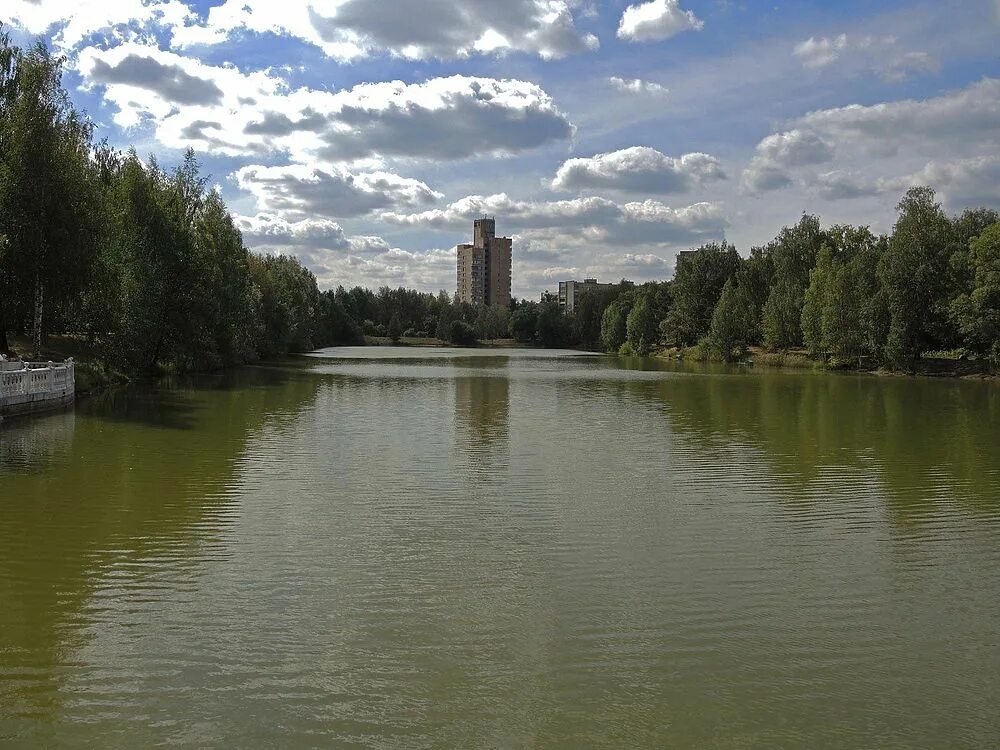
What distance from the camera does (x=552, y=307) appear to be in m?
164

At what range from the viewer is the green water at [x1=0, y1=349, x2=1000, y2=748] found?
640 cm

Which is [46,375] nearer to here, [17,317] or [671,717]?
[17,317]

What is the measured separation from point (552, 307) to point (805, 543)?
153242 millimetres

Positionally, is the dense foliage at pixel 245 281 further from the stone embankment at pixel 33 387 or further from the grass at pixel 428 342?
the grass at pixel 428 342

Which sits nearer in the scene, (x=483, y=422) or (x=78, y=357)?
(x=483, y=422)

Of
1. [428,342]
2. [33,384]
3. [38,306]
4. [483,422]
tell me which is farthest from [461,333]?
[33,384]

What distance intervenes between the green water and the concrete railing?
259 inches

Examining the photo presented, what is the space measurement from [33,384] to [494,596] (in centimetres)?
2446

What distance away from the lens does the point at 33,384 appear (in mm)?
27984

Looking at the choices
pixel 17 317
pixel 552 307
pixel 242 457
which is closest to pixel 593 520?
pixel 242 457

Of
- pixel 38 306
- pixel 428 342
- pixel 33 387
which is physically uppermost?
pixel 428 342

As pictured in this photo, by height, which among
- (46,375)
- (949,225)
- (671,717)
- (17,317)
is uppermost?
(949,225)

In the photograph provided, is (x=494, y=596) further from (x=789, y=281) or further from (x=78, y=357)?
(x=789, y=281)

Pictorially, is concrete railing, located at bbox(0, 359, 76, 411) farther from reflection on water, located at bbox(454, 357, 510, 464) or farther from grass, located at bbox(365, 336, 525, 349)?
grass, located at bbox(365, 336, 525, 349)
